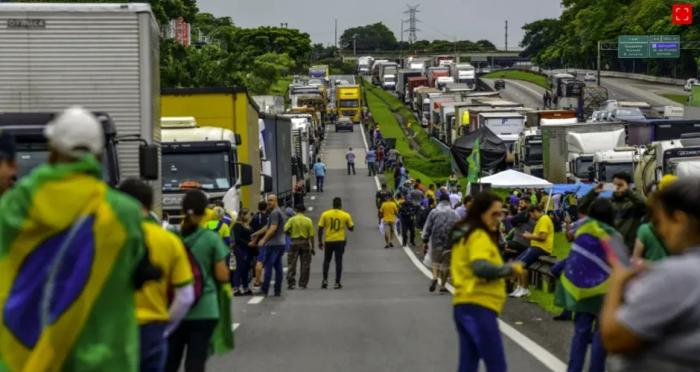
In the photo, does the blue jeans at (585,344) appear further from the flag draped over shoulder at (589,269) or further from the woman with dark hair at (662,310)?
the woman with dark hair at (662,310)

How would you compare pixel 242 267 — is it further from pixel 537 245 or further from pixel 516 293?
pixel 537 245

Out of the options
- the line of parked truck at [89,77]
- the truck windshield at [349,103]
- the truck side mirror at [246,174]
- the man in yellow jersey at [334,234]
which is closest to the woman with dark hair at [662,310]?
the line of parked truck at [89,77]

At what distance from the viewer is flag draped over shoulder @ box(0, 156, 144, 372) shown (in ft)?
22.1

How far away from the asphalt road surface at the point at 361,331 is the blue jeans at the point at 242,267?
0.76 m

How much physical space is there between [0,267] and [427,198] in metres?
39.1

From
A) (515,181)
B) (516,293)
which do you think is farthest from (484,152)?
(516,293)

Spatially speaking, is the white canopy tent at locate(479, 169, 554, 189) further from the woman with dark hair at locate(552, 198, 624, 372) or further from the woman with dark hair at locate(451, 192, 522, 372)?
the woman with dark hair at locate(451, 192, 522, 372)

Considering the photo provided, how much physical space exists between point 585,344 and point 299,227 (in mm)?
15550

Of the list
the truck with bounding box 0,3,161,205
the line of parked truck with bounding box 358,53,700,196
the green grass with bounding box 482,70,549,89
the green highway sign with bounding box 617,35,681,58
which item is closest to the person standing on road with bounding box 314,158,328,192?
the line of parked truck with bounding box 358,53,700,196

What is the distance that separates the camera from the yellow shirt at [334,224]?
28.9 m

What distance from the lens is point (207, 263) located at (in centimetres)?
1140

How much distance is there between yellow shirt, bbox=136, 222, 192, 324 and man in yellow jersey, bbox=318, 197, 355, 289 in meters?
18.7

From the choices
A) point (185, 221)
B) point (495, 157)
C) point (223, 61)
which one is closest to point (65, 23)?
point (185, 221)

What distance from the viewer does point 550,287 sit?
24938mm
